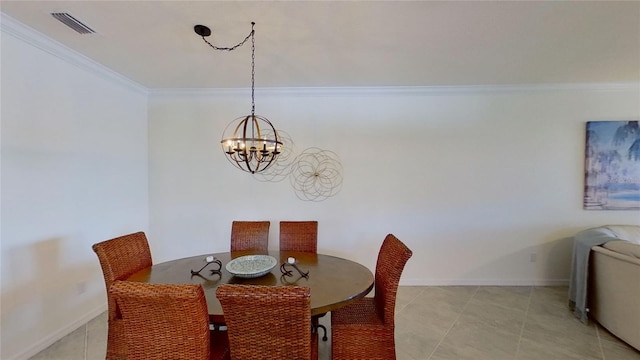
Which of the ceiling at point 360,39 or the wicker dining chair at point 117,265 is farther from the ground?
the ceiling at point 360,39

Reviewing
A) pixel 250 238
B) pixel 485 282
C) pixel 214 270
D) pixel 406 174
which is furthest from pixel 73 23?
pixel 485 282

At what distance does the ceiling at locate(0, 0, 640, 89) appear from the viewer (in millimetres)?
2006

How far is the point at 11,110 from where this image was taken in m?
2.26

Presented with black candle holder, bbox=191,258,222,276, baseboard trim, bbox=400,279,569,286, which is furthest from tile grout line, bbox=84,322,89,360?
baseboard trim, bbox=400,279,569,286

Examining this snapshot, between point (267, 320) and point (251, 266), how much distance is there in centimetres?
81

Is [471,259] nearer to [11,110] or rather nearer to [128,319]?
[128,319]

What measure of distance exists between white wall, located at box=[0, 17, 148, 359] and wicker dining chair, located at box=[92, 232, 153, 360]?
34.1 inches

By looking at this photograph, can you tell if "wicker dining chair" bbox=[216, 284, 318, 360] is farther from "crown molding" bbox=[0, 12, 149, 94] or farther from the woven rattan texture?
"crown molding" bbox=[0, 12, 149, 94]

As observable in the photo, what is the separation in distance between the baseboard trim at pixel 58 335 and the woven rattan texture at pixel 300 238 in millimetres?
2032

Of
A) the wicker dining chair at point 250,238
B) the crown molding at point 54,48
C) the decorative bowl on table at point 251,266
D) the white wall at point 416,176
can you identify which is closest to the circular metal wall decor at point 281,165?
the white wall at point 416,176

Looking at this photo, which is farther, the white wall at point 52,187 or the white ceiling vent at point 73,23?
the white wall at point 52,187

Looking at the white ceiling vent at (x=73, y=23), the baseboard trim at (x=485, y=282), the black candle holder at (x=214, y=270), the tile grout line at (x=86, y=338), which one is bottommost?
the tile grout line at (x=86, y=338)

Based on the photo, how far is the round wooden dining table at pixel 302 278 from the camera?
1.70 meters

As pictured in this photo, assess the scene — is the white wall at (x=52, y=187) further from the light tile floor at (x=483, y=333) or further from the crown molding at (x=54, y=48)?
the light tile floor at (x=483, y=333)
